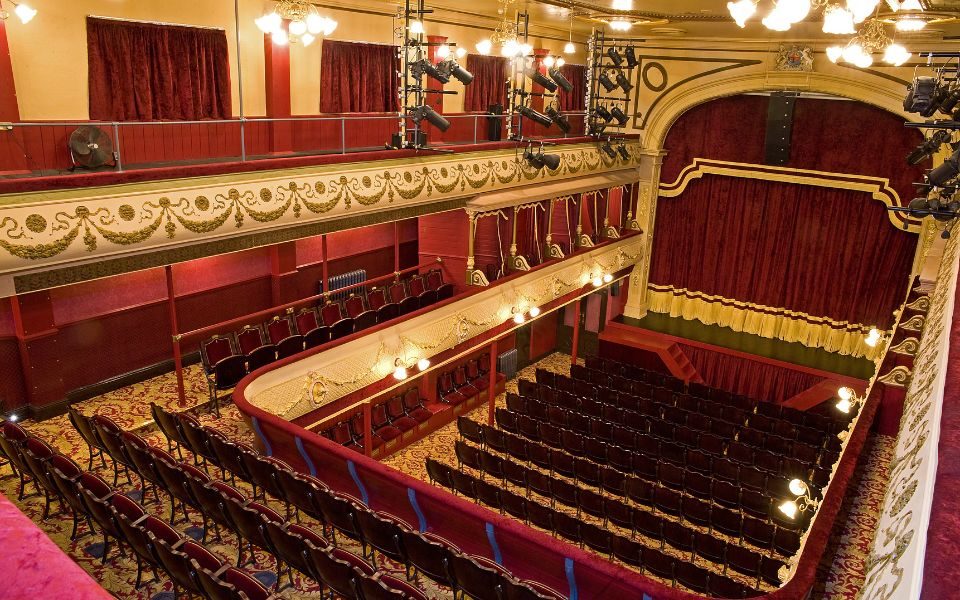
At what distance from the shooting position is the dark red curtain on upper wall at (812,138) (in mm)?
14195

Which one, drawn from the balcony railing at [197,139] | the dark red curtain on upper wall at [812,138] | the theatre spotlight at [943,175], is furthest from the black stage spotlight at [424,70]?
the dark red curtain on upper wall at [812,138]

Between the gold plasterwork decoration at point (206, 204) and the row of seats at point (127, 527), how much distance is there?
179cm

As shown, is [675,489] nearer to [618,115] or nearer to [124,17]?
[618,115]

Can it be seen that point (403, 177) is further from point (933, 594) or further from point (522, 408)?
point (933, 594)

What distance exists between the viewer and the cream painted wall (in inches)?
337

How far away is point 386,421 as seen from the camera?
39.7ft

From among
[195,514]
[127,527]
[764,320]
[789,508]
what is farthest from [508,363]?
[127,527]

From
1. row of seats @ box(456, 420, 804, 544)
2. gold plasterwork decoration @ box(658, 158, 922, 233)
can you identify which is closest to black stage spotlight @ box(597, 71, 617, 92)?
gold plasterwork decoration @ box(658, 158, 922, 233)

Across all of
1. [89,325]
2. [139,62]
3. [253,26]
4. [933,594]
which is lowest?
[89,325]

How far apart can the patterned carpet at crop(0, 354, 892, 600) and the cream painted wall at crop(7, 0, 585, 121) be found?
12.5 feet

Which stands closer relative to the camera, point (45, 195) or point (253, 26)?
point (45, 195)

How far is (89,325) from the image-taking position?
976 cm

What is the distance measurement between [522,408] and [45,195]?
8.03 metres

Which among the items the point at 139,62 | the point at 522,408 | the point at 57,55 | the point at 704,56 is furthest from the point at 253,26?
the point at 704,56
